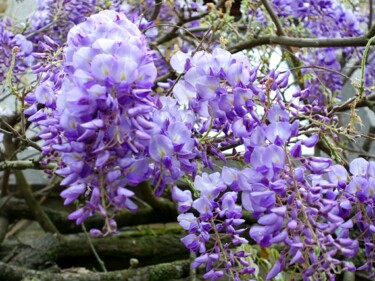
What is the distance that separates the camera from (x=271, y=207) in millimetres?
865

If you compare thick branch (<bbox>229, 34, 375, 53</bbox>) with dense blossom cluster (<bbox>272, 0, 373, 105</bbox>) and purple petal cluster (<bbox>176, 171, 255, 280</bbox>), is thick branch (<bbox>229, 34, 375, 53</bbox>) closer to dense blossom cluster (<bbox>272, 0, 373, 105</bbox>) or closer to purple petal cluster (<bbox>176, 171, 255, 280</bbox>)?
dense blossom cluster (<bbox>272, 0, 373, 105</bbox>)

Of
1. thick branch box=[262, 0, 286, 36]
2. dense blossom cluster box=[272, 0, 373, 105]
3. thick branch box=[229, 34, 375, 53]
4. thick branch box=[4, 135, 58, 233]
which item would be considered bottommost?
thick branch box=[4, 135, 58, 233]

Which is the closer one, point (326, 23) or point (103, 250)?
point (326, 23)

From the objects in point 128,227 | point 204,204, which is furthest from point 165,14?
point 204,204

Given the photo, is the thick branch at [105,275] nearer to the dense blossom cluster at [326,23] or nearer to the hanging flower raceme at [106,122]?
the dense blossom cluster at [326,23]

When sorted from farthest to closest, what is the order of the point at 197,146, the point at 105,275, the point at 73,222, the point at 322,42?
the point at 73,222 → the point at 105,275 → the point at 322,42 → the point at 197,146

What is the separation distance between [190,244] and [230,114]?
0.23m

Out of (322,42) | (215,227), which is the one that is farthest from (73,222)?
(215,227)

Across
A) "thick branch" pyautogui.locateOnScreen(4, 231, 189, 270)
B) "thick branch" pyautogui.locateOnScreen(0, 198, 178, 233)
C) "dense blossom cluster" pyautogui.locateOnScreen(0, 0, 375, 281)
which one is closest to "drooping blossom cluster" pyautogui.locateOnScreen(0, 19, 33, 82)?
"dense blossom cluster" pyautogui.locateOnScreen(0, 0, 375, 281)

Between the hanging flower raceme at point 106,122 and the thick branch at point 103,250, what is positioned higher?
the hanging flower raceme at point 106,122

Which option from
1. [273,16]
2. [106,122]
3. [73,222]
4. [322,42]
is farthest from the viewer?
[73,222]

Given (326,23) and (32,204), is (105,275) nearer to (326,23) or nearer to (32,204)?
(32,204)

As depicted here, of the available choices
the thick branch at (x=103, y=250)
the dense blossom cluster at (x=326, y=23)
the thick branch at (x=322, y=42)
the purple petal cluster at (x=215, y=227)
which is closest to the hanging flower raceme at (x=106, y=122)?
the purple petal cluster at (x=215, y=227)

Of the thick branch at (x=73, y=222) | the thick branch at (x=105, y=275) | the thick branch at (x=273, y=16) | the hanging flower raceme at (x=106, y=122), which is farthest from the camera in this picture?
the thick branch at (x=73, y=222)
